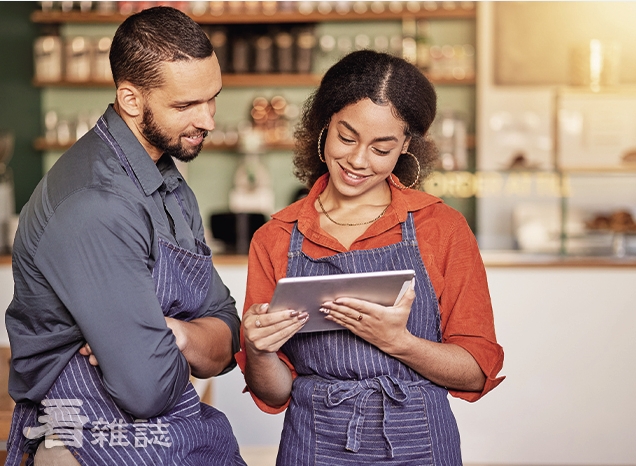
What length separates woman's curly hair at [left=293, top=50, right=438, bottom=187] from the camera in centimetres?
167

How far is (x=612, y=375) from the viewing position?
127 inches

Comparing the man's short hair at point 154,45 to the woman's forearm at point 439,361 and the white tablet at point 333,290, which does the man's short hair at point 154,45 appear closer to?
the white tablet at point 333,290

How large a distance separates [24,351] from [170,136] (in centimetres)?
48

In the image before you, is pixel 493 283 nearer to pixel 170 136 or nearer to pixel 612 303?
pixel 612 303

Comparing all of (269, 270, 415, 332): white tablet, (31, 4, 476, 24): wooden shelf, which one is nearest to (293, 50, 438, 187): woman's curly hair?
(269, 270, 415, 332): white tablet

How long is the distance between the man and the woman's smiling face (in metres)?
0.29

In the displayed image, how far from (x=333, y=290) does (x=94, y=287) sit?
417 mm

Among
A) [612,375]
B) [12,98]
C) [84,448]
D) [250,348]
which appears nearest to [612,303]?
[612,375]

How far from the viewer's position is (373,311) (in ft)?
4.92

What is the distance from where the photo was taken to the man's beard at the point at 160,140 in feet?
4.97

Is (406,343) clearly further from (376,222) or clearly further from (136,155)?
(136,155)

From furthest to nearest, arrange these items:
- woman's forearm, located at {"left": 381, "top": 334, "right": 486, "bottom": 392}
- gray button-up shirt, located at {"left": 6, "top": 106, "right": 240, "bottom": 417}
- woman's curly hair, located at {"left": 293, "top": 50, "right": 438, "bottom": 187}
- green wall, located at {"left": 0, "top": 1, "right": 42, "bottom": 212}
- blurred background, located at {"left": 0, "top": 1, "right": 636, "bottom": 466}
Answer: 1. blurred background, located at {"left": 0, "top": 1, "right": 636, "bottom": 466}
2. green wall, located at {"left": 0, "top": 1, "right": 42, "bottom": 212}
3. woman's curly hair, located at {"left": 293, "top": 50, "right": 438, "bottom": 187}
4. woman's forearm, located at {"left": 381, "top": 334, "right": 486, "bottom": 392}
5. gray button-up shirt, located at {"left": 6, "top": 106, "right": 240, "bottom": 417}

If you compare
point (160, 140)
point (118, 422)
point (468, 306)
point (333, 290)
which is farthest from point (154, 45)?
point (468, 306)

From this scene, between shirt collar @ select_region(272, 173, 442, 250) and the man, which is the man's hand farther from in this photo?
shirt collar @ select_region(272, 173, 442, 250)
